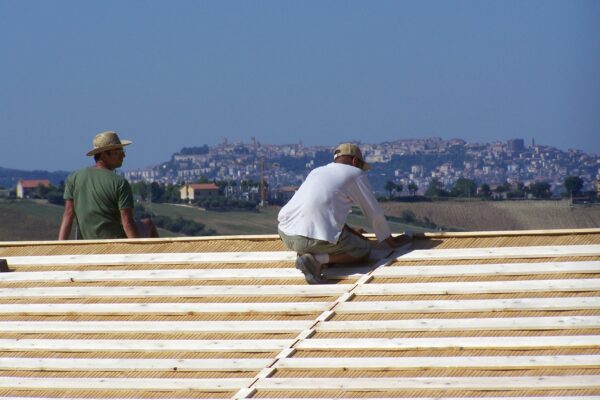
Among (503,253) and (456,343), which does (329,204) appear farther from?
(456,343)

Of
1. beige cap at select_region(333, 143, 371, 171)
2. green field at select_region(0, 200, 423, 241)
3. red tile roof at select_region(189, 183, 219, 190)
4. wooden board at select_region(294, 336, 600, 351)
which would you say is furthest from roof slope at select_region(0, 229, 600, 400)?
red tile roof at select_region(189, 183, 219, 190)

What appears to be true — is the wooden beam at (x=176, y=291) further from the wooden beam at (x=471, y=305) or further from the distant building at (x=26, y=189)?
the distant building at (x=26, y=189)

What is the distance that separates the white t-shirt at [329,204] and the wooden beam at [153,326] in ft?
2.19

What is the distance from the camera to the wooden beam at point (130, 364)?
24.7 feet

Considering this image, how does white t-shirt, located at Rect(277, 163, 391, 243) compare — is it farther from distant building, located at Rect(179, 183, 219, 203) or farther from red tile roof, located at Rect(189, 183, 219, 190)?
red tile roof, located at Rect(189, 183, 219, 190)

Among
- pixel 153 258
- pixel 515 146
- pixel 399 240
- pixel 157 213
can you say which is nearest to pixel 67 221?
pixel 153 258

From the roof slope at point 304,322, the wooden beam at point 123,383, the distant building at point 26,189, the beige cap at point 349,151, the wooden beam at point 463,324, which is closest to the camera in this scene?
the roof slope at point 304,322

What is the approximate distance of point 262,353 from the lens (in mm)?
7648

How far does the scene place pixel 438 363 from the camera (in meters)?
7.19

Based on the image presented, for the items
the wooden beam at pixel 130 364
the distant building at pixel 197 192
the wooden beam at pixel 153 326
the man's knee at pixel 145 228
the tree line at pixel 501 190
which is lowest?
the distant building at pixel 197 192

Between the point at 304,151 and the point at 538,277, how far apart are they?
529 feet

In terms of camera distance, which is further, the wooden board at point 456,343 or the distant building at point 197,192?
the distant building at point 197,192

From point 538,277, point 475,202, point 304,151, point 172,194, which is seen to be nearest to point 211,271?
point 538,277

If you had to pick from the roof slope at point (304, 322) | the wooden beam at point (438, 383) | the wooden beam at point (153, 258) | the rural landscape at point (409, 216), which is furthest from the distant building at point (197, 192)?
the wooden beam at point (438, 383)
